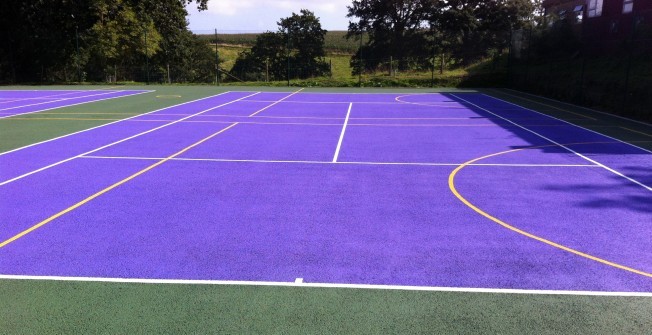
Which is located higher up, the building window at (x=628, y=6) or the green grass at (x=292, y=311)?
the building window at (x=628, y=6)

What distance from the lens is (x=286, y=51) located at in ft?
151

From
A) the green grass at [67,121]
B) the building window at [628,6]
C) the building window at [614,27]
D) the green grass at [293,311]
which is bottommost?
the green grass at [293,311]

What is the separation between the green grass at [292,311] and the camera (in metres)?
3.93

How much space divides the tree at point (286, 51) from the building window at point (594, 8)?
755 inches

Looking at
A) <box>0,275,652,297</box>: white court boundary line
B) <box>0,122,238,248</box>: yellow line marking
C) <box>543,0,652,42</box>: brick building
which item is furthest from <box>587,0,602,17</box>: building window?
<box>0,275,652,297</box>: white court boundary line

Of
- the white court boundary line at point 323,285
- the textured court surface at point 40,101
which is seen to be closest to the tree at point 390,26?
the textured court surface at point 40,101

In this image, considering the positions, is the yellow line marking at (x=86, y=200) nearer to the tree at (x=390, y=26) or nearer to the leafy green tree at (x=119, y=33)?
the leafy green tree at (x=119, y=33)

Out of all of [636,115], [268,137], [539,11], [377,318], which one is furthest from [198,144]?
[539,11]

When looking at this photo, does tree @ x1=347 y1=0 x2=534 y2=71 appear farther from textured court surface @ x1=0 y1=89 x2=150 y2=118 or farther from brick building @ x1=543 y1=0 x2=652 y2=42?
textured court surface @ x1=0 y1=89 x2=150 y2=118

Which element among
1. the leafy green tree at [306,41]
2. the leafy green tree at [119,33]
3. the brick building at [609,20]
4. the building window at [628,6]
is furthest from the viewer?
the leafy green tree at [306,41]

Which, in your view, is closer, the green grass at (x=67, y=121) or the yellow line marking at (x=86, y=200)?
the yellow line marking at (x=86, y=200)

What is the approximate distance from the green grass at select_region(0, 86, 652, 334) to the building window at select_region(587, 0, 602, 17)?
30659 millimetres

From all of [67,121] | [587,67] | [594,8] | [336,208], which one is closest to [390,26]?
[594,8]

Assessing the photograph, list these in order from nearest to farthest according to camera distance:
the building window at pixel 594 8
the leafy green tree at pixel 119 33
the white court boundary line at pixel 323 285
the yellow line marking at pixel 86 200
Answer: the white court boundary line at pixel 323 285
the yellow line marking at pixel 86 200
the building window at pixel 594 8
the leafy green tree at pixel 119 33
